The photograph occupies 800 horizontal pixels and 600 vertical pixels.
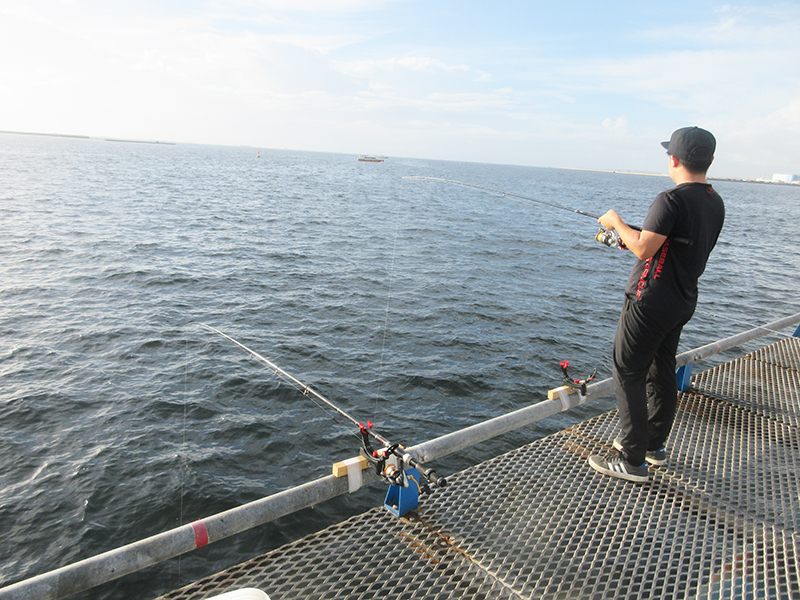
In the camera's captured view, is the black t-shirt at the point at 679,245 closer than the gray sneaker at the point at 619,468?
Yes

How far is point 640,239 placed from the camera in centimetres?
314

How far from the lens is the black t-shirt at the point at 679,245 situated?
305 cm

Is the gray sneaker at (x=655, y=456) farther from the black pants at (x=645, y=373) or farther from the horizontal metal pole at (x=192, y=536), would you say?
the horizontal metal pole at (x=192, y=536)

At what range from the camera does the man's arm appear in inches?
121

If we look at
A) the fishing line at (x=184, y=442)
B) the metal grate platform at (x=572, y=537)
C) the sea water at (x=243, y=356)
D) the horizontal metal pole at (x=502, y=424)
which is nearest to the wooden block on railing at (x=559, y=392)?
the horizontal metal pole at (x=502, y=424)

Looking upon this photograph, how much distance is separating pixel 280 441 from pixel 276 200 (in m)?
34.1

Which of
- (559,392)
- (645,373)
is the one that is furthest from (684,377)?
(645,373)

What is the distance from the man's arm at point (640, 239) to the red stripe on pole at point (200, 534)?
9.69 feet

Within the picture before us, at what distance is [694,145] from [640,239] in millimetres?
662

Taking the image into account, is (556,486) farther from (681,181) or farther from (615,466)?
(681,181)

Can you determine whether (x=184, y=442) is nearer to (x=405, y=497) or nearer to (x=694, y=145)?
(x=405, y=497)

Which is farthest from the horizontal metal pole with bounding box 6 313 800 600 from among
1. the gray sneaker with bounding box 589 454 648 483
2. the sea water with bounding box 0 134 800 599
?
the sea water with bounding box 0 134 800 599

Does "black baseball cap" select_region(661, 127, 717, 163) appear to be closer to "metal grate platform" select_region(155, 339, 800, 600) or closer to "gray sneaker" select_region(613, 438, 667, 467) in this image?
"gray sneaker" select_region(613, 438, 667, 467)

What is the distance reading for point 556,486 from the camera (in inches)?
143
